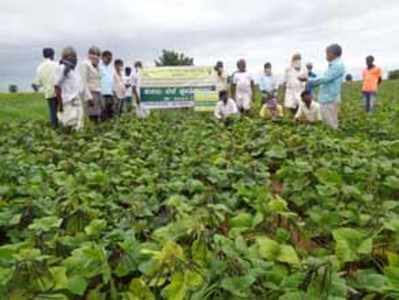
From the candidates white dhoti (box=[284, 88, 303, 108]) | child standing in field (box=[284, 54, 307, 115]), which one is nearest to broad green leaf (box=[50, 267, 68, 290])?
child standing in field (box=[284, 54, 307, 115])

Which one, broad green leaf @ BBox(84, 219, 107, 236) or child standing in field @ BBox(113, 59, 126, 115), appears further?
child standing in field @ BBox(113, 59, 126, 115)

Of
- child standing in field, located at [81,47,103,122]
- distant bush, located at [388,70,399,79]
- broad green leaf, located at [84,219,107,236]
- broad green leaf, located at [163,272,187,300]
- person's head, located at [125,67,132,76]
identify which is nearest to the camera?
broad green leaf, located at [163,272,187,300]

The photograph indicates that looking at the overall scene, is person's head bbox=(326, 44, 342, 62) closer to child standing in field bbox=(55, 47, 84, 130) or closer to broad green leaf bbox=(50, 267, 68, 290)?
child standing in field bbox=(55, 47, 84, 130)

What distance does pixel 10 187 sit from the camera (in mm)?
4582

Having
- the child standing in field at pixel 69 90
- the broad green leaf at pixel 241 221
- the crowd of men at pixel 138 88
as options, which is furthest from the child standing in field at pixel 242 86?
the broad green leaf at pixel 241 221

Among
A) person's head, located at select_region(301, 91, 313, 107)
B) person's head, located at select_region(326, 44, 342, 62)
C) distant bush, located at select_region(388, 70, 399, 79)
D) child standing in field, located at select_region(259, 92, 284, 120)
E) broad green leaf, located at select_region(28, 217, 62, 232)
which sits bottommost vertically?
distant bush, located at select_region(388, 70, 399, 79)

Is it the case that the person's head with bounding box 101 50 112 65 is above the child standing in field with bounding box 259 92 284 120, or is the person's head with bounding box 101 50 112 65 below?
above

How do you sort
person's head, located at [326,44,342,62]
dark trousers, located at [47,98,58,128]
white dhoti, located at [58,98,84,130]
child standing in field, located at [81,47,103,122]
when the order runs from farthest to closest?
child standing in field, located at [81,47,103,122]
dark trousers, located at [47,98,58,128]
white dhoti, located at [58,98,84,130]
person's head, located at [326,44,342,62]

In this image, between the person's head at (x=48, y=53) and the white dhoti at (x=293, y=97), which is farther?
the white dhoti at (x=293, y=97)

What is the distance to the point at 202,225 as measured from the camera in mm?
3252

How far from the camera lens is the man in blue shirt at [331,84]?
9297mm

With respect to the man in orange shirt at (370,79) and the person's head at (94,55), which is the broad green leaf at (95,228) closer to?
A: the person's head at (94,55)

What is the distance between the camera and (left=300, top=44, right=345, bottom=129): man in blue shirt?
30.5 feet

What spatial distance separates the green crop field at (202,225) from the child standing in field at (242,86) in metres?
6.70
